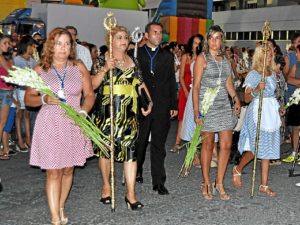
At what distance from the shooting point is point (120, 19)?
41.1ft

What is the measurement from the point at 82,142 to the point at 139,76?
1.08 m

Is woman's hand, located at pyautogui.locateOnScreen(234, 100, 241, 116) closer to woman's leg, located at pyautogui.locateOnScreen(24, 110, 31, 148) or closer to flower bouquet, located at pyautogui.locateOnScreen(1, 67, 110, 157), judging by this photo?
flower bouquet, located at pyautogui.locateOnScreen(1, 67, 110, 157)

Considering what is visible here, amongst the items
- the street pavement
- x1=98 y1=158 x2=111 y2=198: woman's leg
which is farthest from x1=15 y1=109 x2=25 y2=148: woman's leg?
x1=98 y1=158 x2=111 y2=198: woman's leg

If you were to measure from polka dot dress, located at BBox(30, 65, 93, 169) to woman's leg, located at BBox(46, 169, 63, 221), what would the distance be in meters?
0.10

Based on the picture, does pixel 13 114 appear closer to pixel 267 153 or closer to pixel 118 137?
pixel 118 137

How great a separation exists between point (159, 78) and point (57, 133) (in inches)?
72.9

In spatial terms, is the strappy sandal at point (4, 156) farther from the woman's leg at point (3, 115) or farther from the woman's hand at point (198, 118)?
the woman's hand at point (198, 118)

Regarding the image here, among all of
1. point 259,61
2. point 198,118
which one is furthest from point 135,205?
point 259,61

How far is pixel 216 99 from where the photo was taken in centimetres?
546

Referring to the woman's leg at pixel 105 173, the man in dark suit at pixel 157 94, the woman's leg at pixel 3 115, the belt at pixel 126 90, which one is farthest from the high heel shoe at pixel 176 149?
the belt at pixel 126 90

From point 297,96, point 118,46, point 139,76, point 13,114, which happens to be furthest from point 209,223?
point 13,114

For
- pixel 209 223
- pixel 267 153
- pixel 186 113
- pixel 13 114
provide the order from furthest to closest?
pixel 13 114 < pixel 186 113 < pixel 267 153 < pixel 209 223

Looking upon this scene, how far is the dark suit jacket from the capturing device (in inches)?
221

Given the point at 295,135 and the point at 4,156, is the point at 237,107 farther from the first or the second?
the point at 4,156
